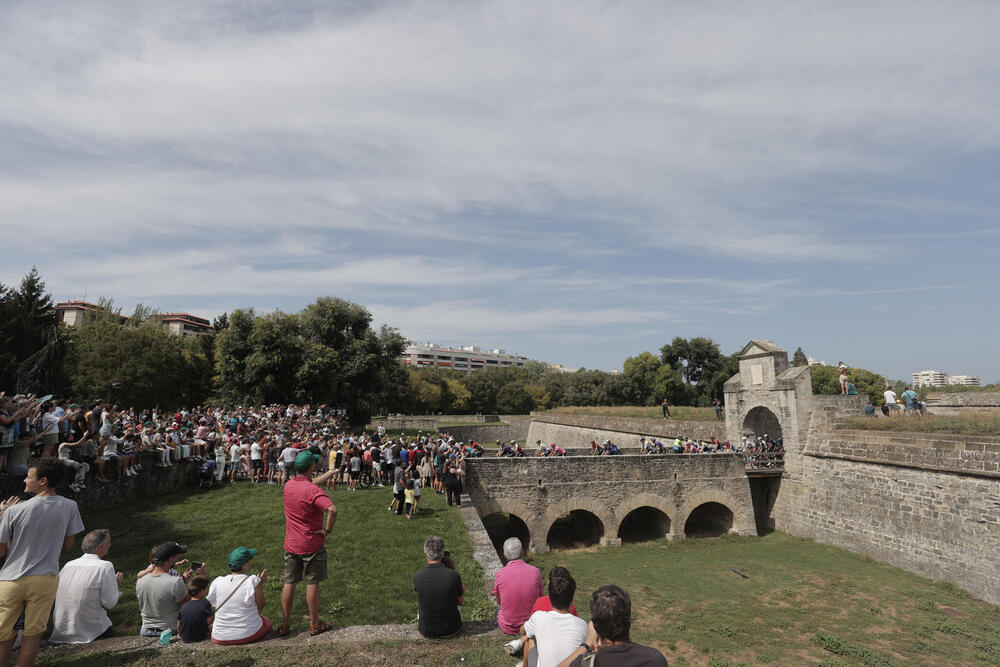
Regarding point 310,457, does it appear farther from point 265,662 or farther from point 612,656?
point 612,656

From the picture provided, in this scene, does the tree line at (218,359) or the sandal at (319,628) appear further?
the tree line at (218,359)

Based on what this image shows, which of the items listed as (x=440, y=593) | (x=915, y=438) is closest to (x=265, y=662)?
(x=440, y=593)

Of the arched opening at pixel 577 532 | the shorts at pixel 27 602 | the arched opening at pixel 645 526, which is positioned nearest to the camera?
the shorts at pixel 27 602

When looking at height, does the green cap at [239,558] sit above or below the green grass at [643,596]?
above

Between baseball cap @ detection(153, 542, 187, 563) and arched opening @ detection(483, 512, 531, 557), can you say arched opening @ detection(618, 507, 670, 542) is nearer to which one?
arched opening @ detection(483, 512, 531, 557)

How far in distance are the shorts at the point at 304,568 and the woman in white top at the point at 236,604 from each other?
0.82ft

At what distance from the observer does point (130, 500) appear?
11.2m

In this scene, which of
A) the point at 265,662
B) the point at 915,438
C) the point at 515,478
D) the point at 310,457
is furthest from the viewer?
the point at 515,478

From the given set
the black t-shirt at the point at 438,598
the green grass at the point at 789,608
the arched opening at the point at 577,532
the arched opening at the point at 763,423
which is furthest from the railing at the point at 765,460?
the black t-shirt at the point at 438,598

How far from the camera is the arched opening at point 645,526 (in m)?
21.2

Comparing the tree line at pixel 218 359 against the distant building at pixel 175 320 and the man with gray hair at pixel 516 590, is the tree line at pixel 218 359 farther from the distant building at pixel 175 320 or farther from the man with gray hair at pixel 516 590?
the man with gray hair at pixel 516 590

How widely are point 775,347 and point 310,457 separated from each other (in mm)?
21986

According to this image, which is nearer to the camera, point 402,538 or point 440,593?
point 440,593

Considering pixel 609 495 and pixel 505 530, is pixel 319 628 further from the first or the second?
pixel 505 530
